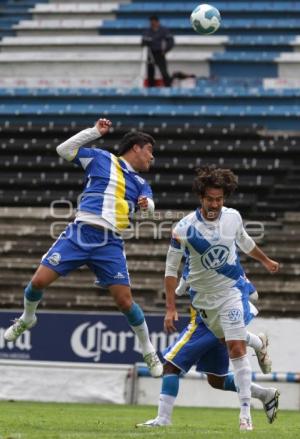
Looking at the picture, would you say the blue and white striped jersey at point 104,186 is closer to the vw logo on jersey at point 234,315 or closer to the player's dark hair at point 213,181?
the player's dark hair at point 213,181

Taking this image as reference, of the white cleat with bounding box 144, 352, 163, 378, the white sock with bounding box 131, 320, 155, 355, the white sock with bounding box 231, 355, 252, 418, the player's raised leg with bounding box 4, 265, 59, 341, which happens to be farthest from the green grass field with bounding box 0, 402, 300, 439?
the player's raised leg with bounding box 4, 265, 59, 341

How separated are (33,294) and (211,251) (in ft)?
6.04

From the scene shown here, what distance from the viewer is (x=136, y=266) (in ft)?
67.2

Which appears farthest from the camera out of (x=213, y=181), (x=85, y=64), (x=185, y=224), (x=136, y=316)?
(x=85, y=64)

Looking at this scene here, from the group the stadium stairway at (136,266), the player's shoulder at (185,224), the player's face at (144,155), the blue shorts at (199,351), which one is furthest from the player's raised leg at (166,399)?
the stadium stairway at (136,266)

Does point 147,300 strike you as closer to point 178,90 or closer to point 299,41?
point 178,90

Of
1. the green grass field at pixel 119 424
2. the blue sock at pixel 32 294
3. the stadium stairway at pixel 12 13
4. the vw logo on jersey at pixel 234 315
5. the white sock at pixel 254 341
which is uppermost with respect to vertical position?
the stadium stairway at pixel 12 13

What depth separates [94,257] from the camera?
9375mm

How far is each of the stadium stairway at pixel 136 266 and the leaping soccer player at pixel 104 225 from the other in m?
9.05

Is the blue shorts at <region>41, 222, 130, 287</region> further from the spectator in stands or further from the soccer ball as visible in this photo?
the spectator in stands

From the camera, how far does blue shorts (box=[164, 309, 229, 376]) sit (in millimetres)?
8875

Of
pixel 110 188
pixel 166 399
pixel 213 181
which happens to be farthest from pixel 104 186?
pixel 166 399

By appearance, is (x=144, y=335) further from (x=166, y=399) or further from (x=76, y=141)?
(x=76, y=141)

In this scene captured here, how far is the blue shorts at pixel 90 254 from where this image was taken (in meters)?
9.32
